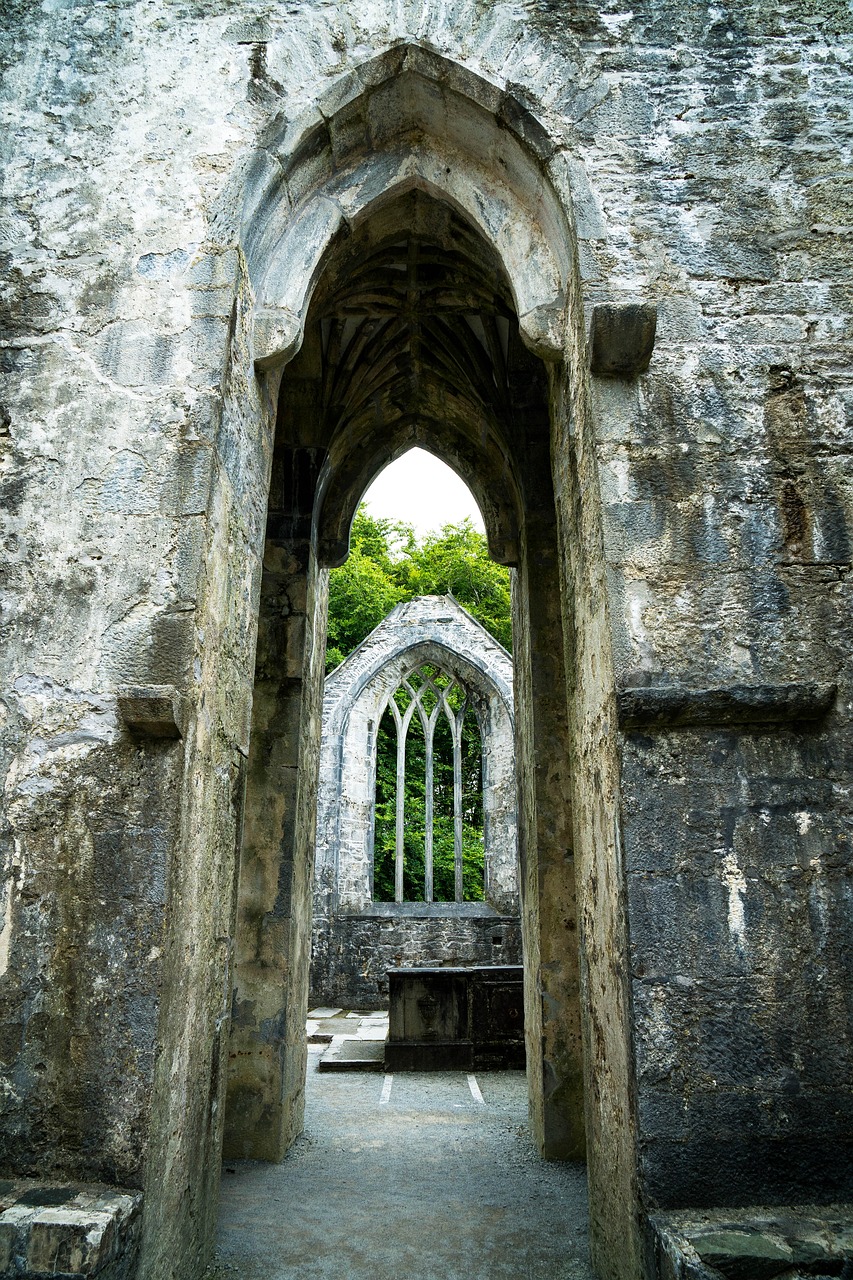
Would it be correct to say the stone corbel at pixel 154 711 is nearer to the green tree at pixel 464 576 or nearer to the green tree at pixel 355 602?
the green tree at pixel 355 602

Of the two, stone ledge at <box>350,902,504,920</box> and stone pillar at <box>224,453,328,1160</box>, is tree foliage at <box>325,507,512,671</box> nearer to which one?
stone ledge at <box>350,902,504,920</box>

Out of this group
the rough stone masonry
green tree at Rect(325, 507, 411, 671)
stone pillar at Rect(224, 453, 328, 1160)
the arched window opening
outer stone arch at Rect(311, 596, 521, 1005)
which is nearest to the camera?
the rough stone masonry

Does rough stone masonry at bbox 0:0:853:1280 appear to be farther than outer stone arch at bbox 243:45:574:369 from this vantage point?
No

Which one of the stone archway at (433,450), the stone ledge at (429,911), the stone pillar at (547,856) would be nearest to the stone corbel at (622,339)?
the stone archway at (433,450)

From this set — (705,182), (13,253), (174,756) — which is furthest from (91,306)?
(705,182)

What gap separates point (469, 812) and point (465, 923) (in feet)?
8.12

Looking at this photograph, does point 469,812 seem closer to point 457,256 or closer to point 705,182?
point 457,256

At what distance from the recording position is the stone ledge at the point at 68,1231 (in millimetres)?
2055

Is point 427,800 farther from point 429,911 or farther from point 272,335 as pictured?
point 272,335

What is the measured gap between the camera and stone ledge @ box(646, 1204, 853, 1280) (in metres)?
2.07

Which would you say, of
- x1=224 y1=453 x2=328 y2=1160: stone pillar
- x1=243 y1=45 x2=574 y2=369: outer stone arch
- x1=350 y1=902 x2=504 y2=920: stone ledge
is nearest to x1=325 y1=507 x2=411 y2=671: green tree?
x1=350 y1=902 x2=504 y2=920: stone ledge

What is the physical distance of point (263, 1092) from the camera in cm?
473

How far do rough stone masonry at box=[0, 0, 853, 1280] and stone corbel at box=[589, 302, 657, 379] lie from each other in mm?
11

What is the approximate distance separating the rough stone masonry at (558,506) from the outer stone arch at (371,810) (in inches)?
347
